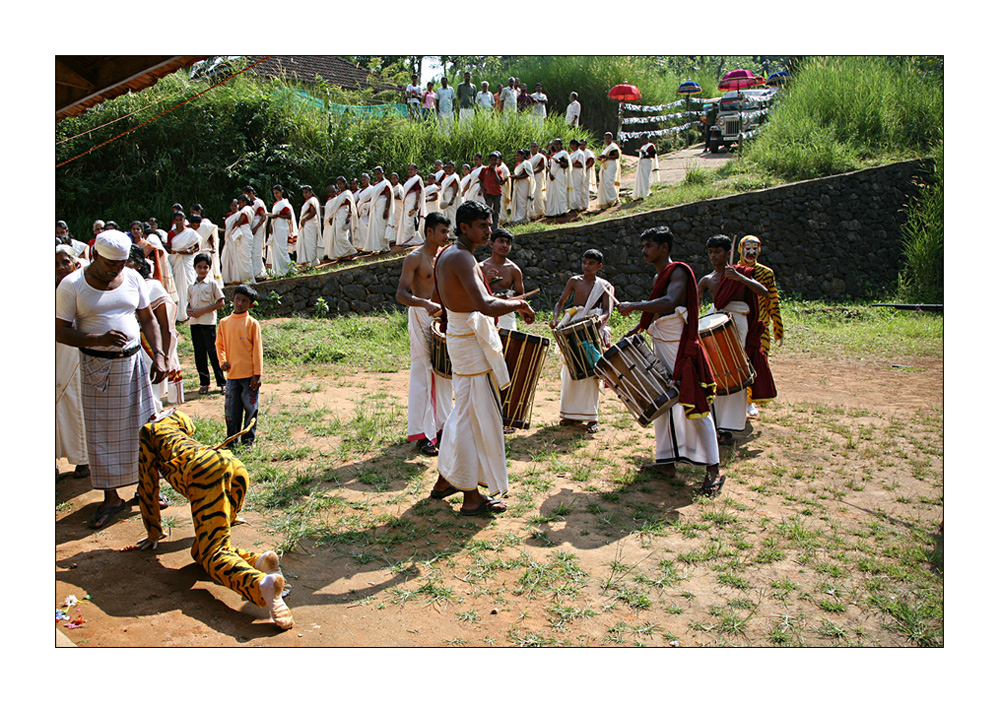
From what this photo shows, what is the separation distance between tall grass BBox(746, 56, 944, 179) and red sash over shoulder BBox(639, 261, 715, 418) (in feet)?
43.5

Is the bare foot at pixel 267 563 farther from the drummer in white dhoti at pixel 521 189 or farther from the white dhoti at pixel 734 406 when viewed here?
the drummer in white dhoti at pixel 521 189

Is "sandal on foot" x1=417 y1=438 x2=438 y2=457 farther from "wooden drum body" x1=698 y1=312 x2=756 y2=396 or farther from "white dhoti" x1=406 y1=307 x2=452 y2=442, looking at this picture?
"wooden drum body" x1=698 y1=312 x2=756 y2=396

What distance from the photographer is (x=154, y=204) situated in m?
18.9

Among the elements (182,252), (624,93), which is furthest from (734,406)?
(624,93)

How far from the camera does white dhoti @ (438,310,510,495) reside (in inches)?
191

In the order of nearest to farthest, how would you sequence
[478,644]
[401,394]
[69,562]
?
1. [478,644]
2. [69,562]
3. [401,394]

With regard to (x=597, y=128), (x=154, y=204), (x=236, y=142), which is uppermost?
(x=597, y=128)

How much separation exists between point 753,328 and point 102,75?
225 inches

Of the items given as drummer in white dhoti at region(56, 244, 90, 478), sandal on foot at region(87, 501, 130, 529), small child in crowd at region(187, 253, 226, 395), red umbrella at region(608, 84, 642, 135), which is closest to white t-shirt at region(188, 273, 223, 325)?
small child in crowd at region(187, 253, 226, 395)

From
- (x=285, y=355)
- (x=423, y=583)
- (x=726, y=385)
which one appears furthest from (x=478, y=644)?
(x=285, y=355)

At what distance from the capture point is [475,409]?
192 inches

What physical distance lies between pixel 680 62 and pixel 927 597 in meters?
23.6

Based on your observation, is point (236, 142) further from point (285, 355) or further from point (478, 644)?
point (478, 644)

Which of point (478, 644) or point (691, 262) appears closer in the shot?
point (478, 644)
